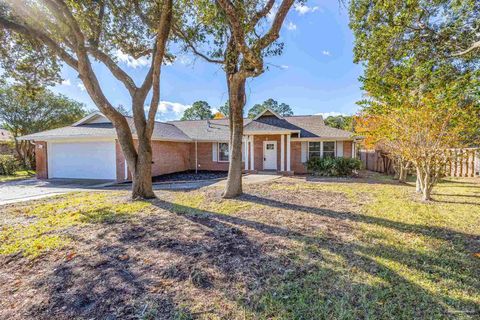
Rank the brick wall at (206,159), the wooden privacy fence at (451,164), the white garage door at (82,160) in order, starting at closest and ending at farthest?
the wooden privacy fence at (451,164)
the white garage door at (82,160)
the brick wall at (206,159)

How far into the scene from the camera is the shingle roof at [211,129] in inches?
566

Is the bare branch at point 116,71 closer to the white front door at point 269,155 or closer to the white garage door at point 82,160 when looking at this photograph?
the white garage door at point 82,160

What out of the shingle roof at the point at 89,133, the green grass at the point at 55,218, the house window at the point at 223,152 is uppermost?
the shingle roof at the point at 89,133

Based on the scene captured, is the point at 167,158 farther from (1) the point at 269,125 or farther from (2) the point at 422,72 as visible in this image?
(2) the point at 422,72

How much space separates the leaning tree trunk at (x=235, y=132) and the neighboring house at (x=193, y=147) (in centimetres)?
808

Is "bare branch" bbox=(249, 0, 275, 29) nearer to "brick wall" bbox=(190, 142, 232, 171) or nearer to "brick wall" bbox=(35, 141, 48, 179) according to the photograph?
"brick wall" bbox=(190, 142, 232, 171)

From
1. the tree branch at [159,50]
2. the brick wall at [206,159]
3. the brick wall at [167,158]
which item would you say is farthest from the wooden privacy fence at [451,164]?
the brick wall at [167,158]

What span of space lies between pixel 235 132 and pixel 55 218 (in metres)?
5.62

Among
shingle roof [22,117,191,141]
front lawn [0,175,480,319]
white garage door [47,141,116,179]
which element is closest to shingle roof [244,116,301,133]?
shingle roof [22,117,191,141]

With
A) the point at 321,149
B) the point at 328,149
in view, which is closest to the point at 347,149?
the point at 328,149

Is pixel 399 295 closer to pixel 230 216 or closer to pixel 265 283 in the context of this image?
pixel 265 283

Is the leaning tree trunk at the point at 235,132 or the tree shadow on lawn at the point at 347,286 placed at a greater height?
the leaning tree trunk at the point at 235,132

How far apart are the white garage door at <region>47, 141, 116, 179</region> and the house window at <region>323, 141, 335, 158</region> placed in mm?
13157

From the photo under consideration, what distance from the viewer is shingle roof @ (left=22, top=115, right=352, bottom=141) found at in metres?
14.4
